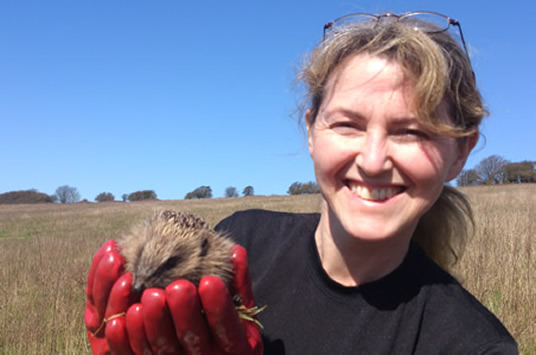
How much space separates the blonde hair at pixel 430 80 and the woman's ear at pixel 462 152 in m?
0.08

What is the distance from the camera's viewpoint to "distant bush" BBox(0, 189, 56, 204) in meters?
82.4

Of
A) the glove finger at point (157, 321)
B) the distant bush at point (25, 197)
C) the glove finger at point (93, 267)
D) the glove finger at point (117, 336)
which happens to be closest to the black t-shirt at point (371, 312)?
the glove finger at point (157, 321)

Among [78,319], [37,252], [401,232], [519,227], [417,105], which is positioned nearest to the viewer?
[417,105]

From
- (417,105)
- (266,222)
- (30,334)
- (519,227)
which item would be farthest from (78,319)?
(519,227)

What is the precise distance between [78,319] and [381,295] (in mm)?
4603

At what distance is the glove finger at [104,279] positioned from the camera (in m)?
2.23

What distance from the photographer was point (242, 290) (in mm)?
2512

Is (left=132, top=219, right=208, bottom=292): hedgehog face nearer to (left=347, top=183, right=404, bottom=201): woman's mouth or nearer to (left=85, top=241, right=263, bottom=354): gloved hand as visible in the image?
(left=85, top=241, right=263, bottom=354): gloved hand

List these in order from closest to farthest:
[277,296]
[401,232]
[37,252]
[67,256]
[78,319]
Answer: [401,232], [277,296], [78,319], [67,256], [37,252]

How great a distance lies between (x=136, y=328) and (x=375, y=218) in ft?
4.39

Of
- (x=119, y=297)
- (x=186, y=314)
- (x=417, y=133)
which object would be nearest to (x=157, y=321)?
(x=186, y=314)

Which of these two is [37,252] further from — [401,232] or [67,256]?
[401,232]

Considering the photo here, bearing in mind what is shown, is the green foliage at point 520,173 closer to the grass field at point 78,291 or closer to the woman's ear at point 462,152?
the grass field at point 78,291

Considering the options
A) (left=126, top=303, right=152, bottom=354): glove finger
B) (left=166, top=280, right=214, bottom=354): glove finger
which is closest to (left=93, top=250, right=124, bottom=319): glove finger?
(left=126, top=303, right=152, bottom=354): glove finger
